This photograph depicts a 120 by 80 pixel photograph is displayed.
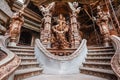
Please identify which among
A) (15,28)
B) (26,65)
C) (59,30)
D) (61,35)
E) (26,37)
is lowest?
(26,65)

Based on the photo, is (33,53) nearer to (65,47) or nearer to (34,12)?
(65,47)

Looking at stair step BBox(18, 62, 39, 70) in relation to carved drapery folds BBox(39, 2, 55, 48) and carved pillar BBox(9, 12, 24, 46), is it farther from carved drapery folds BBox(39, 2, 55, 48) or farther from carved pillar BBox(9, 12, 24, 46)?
carved drapery folds BBox(39, 2, 55, 48)

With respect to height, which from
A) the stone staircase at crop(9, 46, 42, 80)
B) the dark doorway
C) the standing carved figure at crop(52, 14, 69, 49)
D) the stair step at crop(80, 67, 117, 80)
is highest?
the dark doorway

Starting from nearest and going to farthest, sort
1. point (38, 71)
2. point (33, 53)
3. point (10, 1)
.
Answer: point (38, 71)
point (33, 53)
point (10, 1)

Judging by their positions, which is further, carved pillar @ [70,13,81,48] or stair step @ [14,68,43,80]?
carved pillar @ [70,13,81,48]

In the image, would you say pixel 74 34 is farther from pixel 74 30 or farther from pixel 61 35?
pixel 61 35

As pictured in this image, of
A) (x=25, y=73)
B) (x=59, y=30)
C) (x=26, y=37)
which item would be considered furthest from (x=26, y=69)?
(x=26, y=37)

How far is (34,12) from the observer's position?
599 inches

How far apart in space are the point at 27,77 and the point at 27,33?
1140cm

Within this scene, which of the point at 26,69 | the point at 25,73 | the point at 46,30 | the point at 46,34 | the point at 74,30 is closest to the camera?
the point at 25,73

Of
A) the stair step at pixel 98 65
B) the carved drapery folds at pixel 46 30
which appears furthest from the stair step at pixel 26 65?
the carved drapery folds at pixel 46 30

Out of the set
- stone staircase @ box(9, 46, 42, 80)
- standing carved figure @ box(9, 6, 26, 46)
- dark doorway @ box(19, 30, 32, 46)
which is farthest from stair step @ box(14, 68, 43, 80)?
dark doorway @ box(19, 30, 32, 46)

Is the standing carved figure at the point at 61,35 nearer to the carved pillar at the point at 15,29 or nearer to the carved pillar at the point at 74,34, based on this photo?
the carved pillar at the point at 74,34

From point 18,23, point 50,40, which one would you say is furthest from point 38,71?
point 50,40
